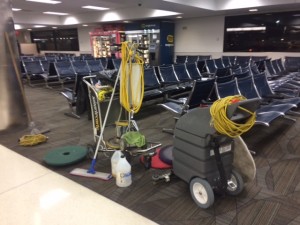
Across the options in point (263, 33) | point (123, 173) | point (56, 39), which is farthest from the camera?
point (56, 39)

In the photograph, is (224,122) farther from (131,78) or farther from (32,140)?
(32,140)

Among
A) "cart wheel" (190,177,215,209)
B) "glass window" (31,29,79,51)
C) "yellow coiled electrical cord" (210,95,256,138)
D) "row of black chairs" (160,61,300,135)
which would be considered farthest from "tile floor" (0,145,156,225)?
"glass window" (31,29,79,51)

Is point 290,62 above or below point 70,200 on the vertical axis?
above

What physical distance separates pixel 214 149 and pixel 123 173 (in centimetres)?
89

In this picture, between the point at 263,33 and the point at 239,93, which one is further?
the point at 263,33

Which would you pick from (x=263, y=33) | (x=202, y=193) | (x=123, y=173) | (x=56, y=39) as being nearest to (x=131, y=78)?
(x=123, y=173)

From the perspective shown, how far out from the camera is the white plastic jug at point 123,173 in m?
2.19

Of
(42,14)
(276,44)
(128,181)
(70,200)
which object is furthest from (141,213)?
(42,14)

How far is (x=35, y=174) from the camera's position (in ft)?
8.15

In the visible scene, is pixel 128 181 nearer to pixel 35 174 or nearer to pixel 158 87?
pixel 35 174

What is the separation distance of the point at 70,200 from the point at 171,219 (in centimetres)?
89

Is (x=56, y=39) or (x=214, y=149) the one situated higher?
(x=56, y=39)

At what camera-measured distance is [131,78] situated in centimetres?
255

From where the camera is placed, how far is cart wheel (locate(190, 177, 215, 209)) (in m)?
1.82
